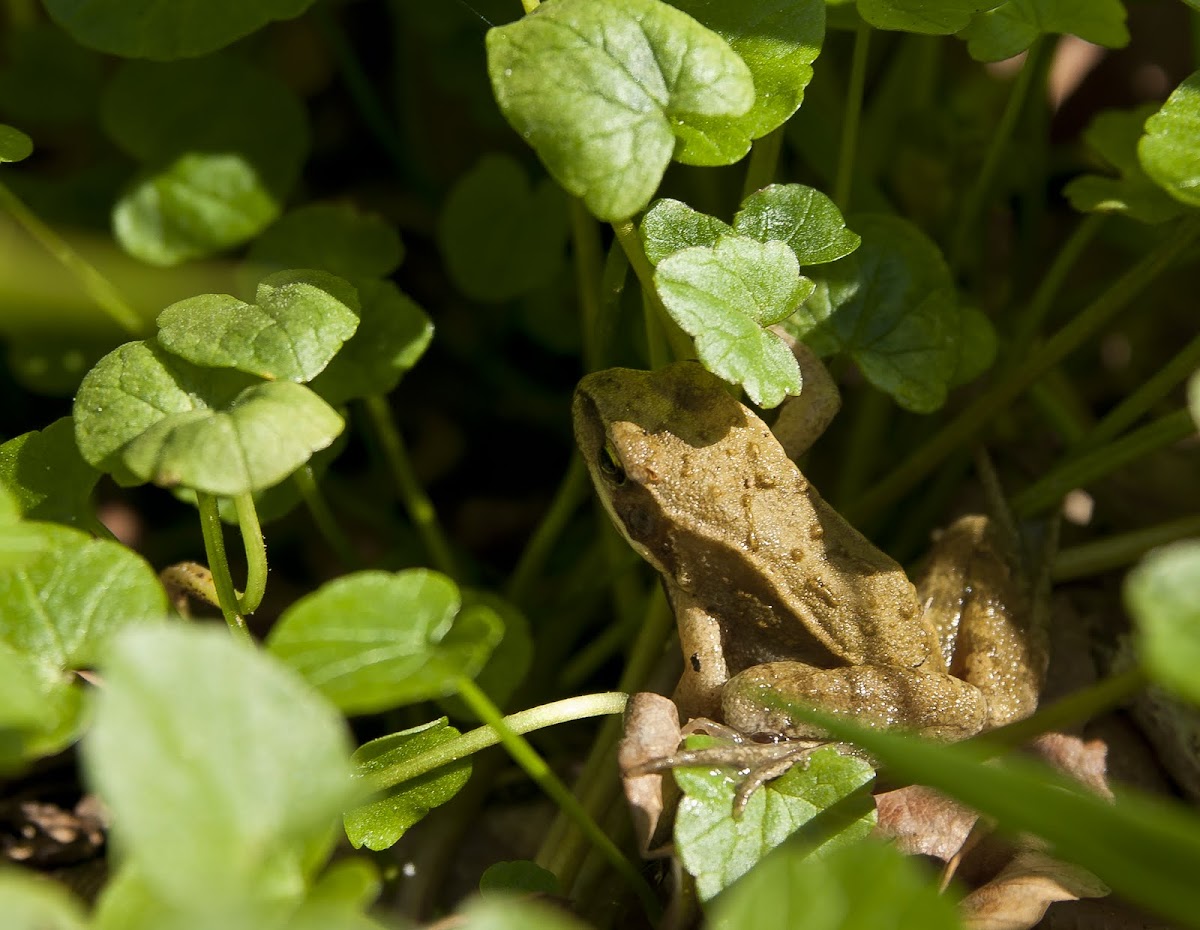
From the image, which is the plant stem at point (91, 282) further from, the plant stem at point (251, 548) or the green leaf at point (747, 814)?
the green leaf at point (747, 814)

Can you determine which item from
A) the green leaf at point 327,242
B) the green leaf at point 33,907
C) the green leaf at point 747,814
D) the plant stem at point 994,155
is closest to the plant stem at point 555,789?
the green leaf at point 747,814

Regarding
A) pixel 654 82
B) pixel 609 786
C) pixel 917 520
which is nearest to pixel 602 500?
pixel 609 786

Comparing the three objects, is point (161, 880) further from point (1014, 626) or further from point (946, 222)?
point (946, 222)

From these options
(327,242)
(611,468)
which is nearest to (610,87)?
(611,468)

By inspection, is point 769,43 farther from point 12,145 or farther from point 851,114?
point 12,145

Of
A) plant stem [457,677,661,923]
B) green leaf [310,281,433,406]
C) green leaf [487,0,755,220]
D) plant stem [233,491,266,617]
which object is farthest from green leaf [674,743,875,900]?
green leaf [310,281,433,406]

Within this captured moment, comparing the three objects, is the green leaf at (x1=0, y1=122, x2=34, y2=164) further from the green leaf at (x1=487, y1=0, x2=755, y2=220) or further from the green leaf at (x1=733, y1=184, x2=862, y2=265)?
the green leaf at (x1=733, y1=184, x2=862, y2=265)
